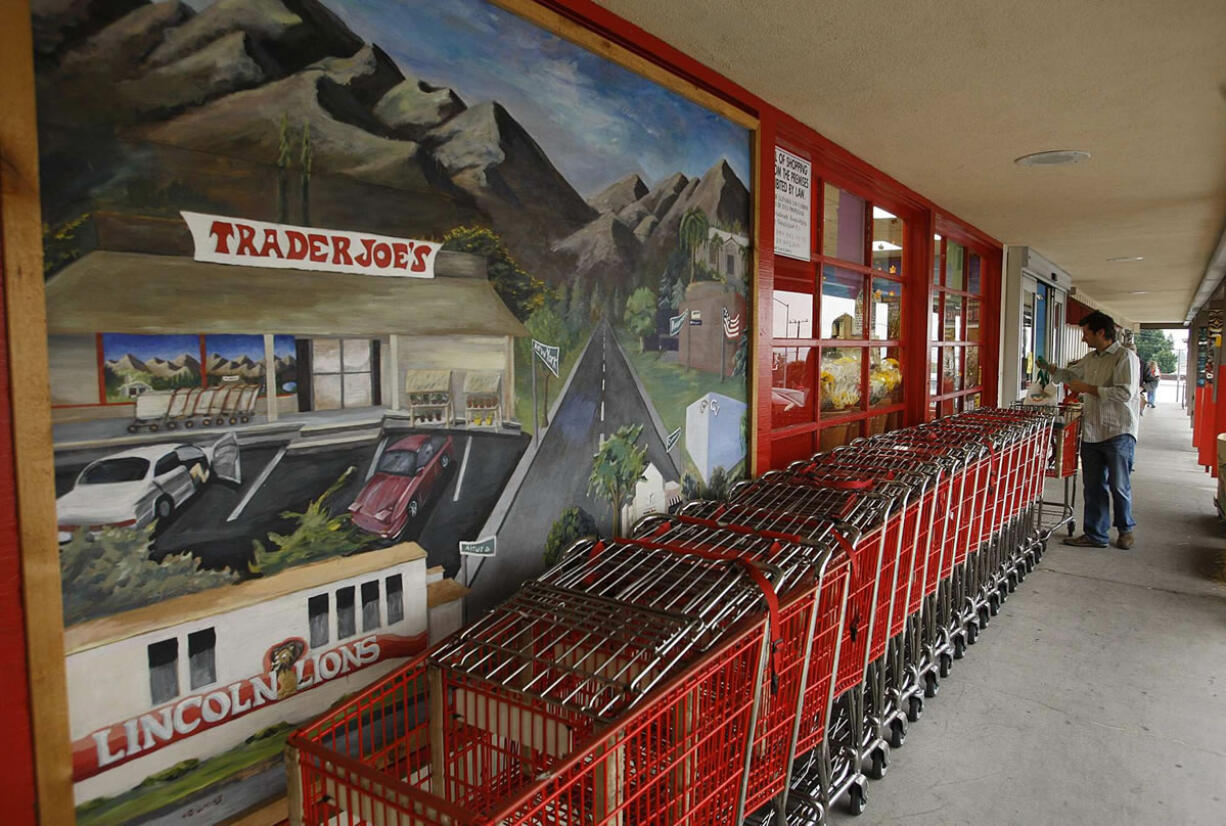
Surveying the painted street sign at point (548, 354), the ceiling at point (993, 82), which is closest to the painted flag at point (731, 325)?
the ceiling at point (993, 82)

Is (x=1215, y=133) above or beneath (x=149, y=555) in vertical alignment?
above

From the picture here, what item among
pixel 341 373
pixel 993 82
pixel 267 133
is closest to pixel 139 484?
pixel 341 373

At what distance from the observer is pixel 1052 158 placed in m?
4.52

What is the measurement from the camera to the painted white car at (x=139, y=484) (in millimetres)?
1395

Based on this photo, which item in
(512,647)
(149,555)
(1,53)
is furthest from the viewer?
(512,647)

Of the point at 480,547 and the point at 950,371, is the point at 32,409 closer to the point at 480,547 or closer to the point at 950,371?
the point at 480,547

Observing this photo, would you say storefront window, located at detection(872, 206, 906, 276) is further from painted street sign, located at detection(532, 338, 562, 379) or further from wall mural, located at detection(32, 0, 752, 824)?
painted street sign, located at detection(532, 338, 562, 379)

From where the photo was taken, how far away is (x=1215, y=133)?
3984 mm

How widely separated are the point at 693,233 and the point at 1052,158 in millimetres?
2826

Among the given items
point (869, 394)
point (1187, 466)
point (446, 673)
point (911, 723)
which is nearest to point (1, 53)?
point (446, 673)

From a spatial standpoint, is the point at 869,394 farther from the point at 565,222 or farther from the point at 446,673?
the point at 446,673

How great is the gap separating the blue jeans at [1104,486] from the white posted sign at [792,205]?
339 cm

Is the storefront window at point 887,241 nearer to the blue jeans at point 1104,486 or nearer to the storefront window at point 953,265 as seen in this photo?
the storefront window at point 953,265

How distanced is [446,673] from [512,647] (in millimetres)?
190
